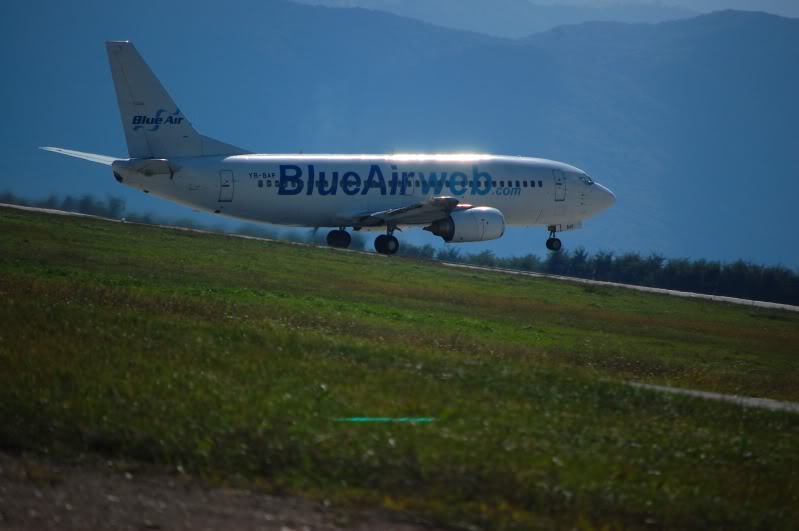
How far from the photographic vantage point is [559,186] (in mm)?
54062

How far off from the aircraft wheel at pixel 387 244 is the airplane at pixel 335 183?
0.12ft

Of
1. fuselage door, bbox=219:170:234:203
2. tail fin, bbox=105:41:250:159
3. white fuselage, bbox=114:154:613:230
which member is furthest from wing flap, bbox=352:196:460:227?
tail fin, bbox=105:41:250:159

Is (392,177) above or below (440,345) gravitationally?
above

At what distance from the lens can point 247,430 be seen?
12.4 metres

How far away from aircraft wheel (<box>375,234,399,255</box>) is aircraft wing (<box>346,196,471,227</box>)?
679mm

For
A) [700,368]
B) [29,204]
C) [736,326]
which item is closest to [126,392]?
[700,368]

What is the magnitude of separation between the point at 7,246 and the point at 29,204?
94.0ft

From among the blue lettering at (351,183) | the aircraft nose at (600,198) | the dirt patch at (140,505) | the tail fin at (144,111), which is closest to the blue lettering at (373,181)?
the blue lettering at (351,183)

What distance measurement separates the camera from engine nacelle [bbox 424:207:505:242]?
4909 centimetres

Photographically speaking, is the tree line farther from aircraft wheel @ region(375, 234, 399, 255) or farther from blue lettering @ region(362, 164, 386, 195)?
blue lettering @ region(362, 164, 386, 195)

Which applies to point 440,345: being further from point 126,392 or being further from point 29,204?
point 29,204

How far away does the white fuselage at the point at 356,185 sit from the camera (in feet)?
149

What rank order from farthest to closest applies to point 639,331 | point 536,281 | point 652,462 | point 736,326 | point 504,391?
1. point 536,281
2. point 736,326
3. point 639,331
4. point 504,391
5. point 652,462

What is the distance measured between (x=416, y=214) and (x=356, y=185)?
248cm
